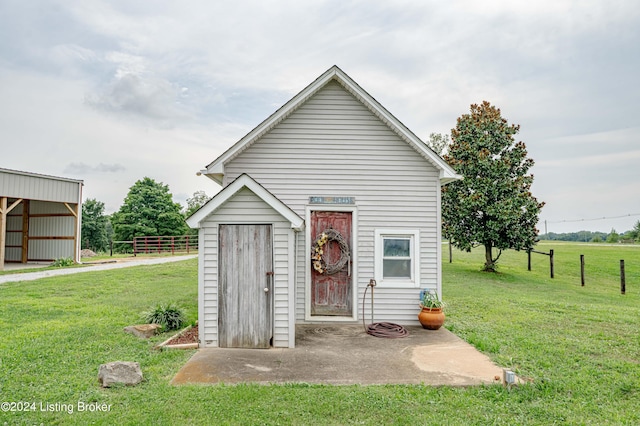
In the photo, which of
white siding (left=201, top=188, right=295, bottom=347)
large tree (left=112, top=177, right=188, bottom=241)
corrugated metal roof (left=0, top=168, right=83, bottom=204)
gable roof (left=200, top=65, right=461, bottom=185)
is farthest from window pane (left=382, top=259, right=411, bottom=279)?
large tree (left=112, top=177, right=188, bottom=241)

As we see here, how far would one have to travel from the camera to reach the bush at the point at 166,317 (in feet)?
22.7

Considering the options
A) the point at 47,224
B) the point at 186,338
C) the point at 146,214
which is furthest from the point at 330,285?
the point at 146,214

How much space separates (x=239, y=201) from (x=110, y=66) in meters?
12.2

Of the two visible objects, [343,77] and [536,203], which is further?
[536,203]

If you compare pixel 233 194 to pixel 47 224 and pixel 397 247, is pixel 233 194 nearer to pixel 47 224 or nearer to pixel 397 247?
pixel 397 247

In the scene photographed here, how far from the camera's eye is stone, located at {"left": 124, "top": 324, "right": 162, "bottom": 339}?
6.27 m

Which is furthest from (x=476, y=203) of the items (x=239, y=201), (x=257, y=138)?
(x=239, y=201)

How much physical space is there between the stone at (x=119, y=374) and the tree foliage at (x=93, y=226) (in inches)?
1802

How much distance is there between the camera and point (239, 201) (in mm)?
5812

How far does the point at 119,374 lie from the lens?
4.23 m

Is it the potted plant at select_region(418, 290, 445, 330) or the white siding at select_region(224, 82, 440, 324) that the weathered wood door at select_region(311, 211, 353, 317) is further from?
the potted plant at select_region(418, 290, 445, 330)

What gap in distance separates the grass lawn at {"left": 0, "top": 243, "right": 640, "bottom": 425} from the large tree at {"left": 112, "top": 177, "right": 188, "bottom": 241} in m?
30.3

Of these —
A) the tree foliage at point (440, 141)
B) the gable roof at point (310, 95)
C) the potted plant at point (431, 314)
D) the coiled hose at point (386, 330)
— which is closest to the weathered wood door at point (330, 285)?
the coiled hose at point (386, 330)

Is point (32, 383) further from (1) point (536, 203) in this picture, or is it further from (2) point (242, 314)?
(1) point (536, 203)
